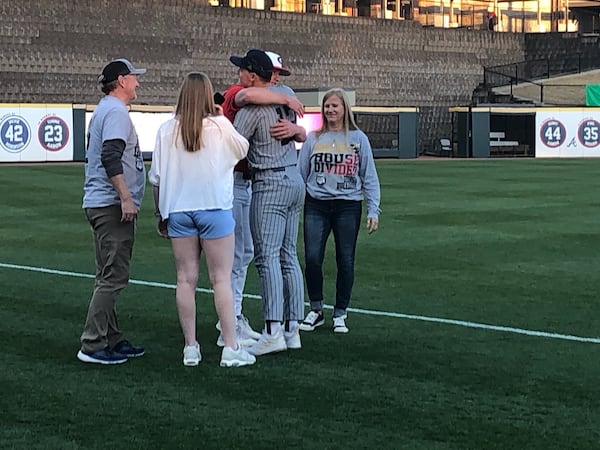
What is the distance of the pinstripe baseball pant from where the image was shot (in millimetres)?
7078

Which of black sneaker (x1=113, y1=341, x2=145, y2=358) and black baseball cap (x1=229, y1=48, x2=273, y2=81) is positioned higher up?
black baseball cap (x1=229, y1=48, x2=273, y2=81)

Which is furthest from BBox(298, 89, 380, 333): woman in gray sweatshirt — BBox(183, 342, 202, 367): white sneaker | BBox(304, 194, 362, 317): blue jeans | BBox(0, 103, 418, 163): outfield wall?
BBox(0, 103, 418, 163): outfield wall

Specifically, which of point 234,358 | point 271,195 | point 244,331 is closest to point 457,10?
point 244,331

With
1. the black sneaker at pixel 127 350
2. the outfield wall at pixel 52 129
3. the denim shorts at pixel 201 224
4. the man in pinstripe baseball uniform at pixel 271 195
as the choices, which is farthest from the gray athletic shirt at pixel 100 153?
the outfield wall at pixel 52 129

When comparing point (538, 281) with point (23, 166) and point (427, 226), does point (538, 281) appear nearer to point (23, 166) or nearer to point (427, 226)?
point (427, 226)

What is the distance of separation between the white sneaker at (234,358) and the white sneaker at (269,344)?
270mm

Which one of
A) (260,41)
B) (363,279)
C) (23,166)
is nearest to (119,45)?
(260,41)

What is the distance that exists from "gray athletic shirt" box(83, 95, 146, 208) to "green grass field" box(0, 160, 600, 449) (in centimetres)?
105

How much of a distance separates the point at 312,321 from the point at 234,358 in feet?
4.70

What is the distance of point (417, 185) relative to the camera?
77.4ft

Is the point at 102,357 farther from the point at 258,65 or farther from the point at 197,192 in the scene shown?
the point at 258,65

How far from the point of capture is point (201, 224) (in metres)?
6.68

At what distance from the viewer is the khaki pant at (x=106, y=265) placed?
6.91 meters

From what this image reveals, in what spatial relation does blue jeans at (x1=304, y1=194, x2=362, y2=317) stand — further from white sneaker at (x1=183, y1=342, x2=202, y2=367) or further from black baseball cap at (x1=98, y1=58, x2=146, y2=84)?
black baseball cap at (x1=98, y1=58, x2=146, y2=84)
